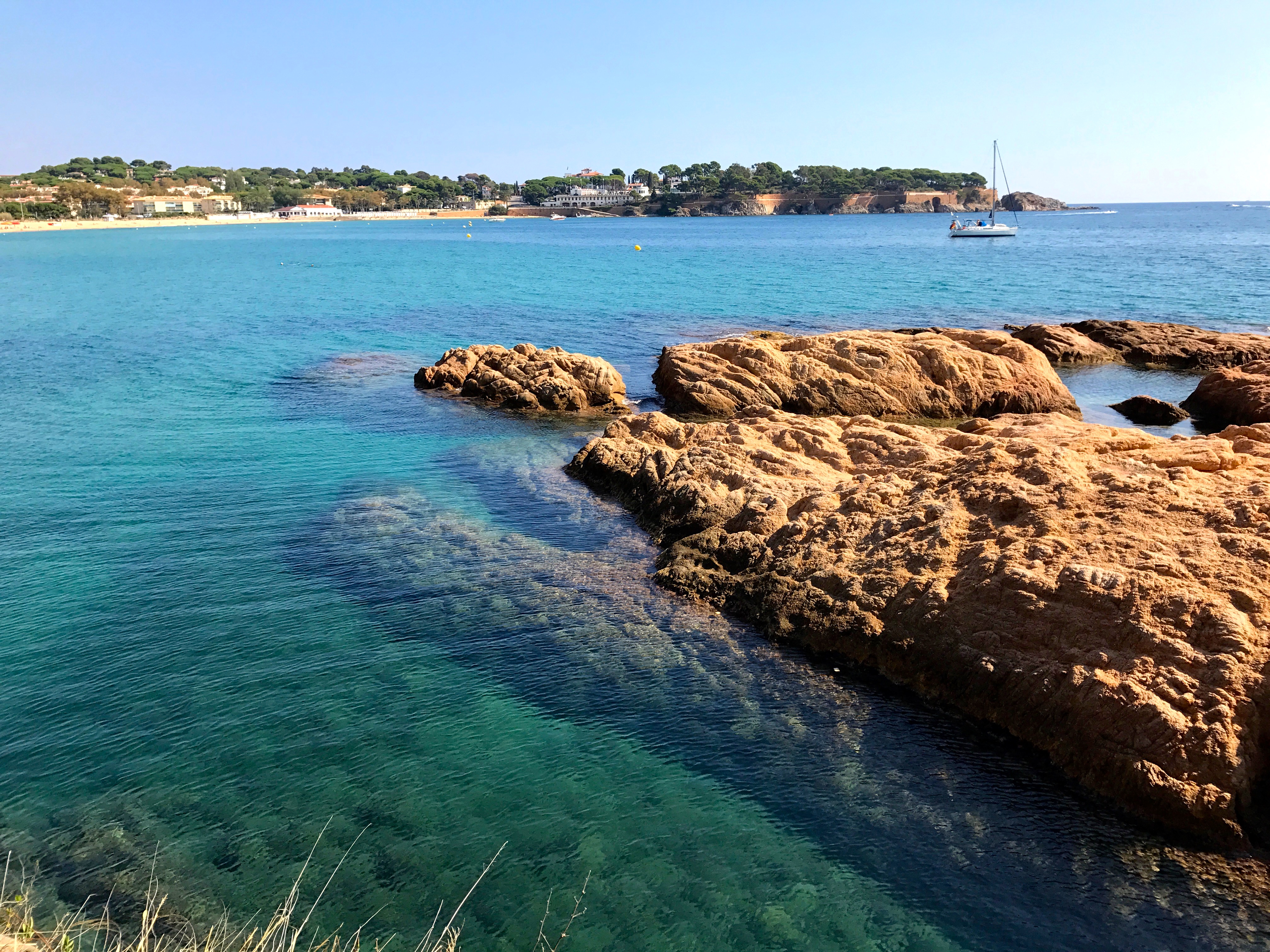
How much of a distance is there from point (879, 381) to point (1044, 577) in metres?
14.9

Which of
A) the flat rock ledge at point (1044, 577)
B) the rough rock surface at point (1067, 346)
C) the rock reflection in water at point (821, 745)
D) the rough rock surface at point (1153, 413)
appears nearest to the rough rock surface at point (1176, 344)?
the rough rock surface at point (1067, 346)

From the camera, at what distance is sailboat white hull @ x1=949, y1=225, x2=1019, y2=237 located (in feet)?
408

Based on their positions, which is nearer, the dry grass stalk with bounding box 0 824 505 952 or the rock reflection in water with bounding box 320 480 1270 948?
the dry grass stalk with bounding box 0 824 505 952

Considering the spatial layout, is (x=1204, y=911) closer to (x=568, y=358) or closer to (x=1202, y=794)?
(x=1202, y=794)

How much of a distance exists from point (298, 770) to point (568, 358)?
19.7 meters

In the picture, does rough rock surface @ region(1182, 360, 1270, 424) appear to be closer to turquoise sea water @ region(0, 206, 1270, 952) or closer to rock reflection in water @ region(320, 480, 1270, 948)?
turquoise sea water @ region(0, 206, 1270, 952)

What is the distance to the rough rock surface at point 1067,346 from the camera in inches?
1289

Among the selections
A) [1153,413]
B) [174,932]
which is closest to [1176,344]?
[1153,413]

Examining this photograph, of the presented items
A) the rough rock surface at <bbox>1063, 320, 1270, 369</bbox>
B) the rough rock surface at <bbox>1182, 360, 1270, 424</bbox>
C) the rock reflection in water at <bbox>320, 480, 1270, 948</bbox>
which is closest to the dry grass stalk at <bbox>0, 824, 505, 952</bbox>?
the rock reflection in water at <bbox>320, 480, 1270, 948</bbox>

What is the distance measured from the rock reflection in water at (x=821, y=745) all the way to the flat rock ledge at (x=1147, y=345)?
23.5 meters

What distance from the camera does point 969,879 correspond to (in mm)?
8133

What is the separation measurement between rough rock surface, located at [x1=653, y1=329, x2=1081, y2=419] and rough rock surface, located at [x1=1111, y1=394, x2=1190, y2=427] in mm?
1586

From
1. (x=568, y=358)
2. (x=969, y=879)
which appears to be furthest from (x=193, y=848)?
(x=568, y=358)

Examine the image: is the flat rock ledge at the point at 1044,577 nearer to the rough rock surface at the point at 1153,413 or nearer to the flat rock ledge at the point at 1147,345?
the rough rock surface at the point at 1153,413
